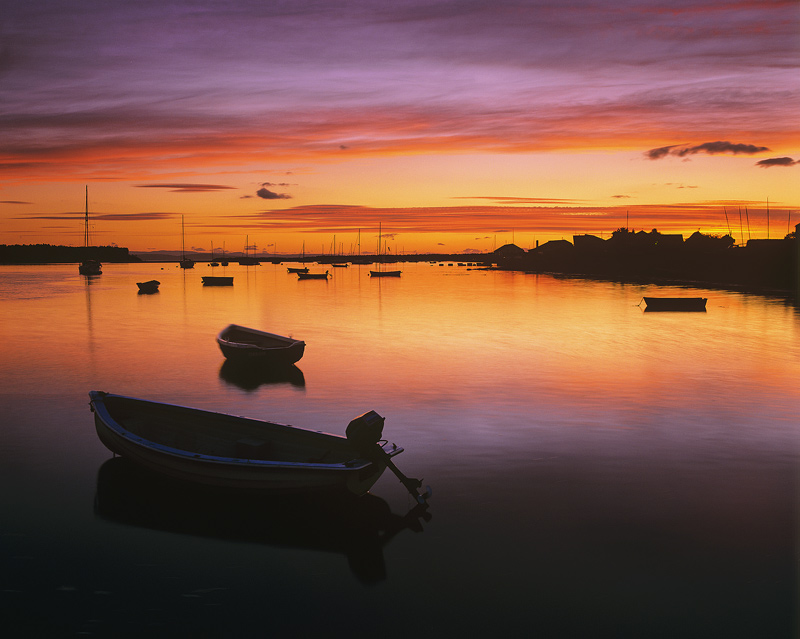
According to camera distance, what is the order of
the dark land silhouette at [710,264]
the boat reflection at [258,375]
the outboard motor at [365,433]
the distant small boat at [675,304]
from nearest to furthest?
1. the outboard motor at [365,433]
2. the boat reflection at [258,375]
3. the distant small boat at [675,304]
4. the dark land silhouette at [710,264]

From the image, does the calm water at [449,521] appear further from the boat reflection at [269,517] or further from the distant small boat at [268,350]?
the distant small boat at [268,350]

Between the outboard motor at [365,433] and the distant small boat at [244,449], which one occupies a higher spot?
the outboard motor at [365,433]

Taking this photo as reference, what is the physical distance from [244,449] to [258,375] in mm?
17156

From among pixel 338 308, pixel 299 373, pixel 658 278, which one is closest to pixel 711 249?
pixel 658 278

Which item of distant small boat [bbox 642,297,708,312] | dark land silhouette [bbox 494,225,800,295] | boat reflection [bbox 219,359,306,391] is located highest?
dark land silhouette [bbox 494,225,800,295]

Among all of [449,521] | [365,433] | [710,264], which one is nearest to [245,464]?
[365,433]

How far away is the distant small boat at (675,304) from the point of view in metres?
67.5

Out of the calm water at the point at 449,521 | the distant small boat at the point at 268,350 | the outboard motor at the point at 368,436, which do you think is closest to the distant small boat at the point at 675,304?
the calm water at the point at 449,521

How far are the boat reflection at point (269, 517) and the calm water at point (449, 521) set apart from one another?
6 cm

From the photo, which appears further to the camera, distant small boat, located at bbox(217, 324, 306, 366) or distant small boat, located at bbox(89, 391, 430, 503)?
distant small boat, located at bbox(217, 324, 306, 366)

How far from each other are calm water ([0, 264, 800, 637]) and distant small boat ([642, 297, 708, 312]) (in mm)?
38608

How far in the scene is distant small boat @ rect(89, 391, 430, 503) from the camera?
1280 cm

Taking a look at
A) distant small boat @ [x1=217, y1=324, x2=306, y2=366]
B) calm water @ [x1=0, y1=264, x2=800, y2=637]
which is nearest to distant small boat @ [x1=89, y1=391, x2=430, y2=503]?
calm water @ [x1=0, y1=264, x2=800, y2=637]

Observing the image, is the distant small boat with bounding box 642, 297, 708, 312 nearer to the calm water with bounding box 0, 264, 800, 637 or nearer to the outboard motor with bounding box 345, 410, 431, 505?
the calm water with bounding box 0, 264, 800, 637
